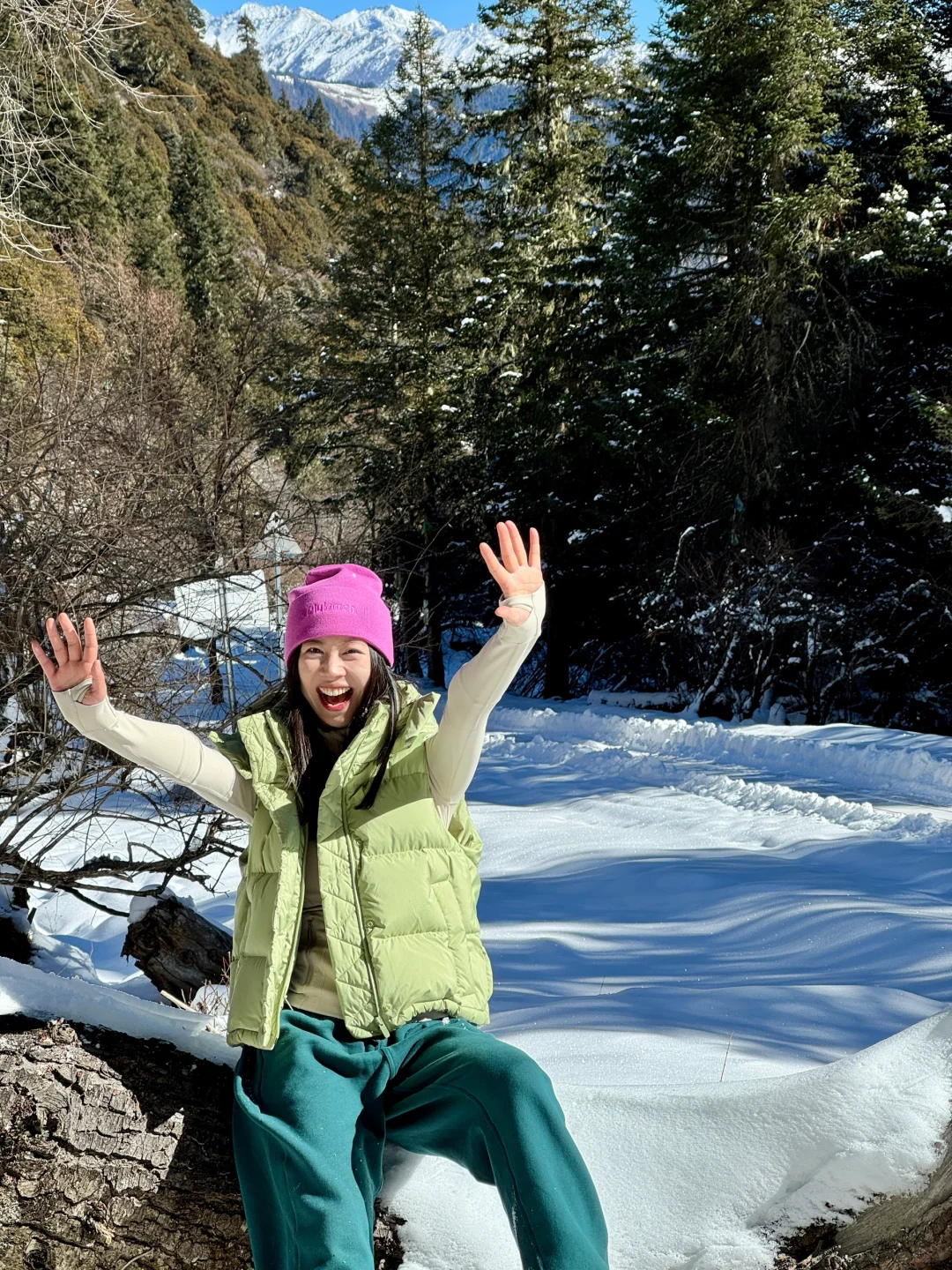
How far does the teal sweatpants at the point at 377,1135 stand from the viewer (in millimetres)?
1796

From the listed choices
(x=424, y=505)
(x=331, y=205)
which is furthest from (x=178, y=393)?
(x=331, y=205)

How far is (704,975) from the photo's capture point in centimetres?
486

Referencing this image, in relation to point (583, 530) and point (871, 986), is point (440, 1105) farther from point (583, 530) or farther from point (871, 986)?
point (583, 530)

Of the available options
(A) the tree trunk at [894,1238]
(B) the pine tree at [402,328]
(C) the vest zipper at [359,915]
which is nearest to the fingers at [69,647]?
(C) the vest zipper at [359,915]

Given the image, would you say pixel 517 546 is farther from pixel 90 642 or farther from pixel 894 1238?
pixel 894 1238

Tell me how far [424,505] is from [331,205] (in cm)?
733

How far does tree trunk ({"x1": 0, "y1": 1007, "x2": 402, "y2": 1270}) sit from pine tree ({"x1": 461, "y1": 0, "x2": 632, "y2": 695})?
53.1 feet

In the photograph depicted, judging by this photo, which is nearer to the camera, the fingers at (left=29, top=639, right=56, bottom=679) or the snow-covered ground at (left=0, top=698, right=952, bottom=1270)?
the snow-covered ground at (left=0, top=698, right=952, bottom=1270)

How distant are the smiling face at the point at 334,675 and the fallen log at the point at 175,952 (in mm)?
1725

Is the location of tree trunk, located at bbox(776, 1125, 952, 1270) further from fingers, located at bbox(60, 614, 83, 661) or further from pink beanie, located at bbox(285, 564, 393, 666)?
fingers, located at bbox(60, 614, 83, 661)

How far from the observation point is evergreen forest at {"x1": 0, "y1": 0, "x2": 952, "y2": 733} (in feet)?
48.6

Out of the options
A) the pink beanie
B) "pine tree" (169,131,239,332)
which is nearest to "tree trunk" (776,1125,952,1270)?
the pink beanie

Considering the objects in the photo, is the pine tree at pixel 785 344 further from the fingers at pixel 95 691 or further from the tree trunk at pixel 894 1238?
the fingers at pixel 95 691

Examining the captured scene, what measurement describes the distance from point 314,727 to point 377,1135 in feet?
2.87
